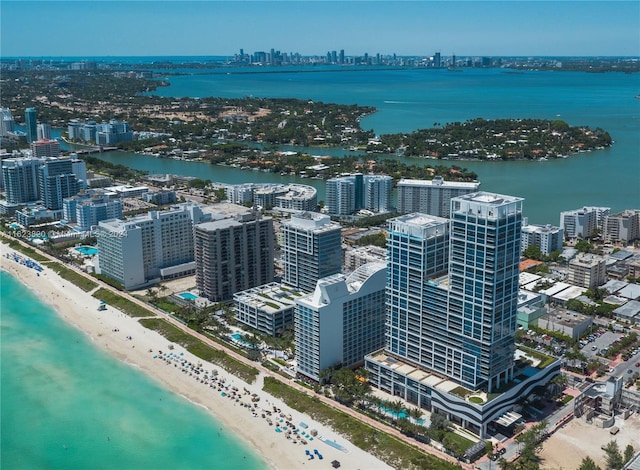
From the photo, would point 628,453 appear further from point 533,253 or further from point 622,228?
point 622,228

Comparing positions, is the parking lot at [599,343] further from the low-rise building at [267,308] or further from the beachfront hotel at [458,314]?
the low-rise building at [267,308]

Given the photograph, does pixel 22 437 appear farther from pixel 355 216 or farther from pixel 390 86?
pixel 390 86

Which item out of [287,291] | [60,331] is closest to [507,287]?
[287,291]

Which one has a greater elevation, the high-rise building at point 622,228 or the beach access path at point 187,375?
the high-rise building at point 622,228

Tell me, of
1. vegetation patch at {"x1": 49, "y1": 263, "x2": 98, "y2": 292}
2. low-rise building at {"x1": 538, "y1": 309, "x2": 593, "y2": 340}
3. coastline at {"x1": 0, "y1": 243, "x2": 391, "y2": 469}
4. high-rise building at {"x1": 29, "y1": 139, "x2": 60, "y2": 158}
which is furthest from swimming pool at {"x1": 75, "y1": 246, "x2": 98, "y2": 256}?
low-rise building at {"x1": 538, "y1": 309, "x2": 593, "y2": 340}

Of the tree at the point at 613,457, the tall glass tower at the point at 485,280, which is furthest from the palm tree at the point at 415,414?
the tree at the point at 613,457

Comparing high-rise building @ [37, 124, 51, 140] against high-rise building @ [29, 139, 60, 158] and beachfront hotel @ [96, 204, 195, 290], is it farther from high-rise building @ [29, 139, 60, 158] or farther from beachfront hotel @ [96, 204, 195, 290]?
beachfront hotel @ [96, 204, 195, 290]
